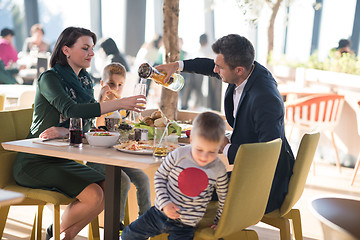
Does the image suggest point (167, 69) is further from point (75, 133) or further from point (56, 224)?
point (56, 224)

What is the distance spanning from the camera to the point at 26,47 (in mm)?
8680

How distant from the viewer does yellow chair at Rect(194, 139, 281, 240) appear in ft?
6.07

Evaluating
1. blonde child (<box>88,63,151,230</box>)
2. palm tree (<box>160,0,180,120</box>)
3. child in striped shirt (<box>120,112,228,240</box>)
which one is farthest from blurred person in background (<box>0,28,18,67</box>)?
child in striped shirt (<box>120,112,228,240</box>)

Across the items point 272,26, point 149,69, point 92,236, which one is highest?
point 272,26

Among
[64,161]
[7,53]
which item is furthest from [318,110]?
[7,53]

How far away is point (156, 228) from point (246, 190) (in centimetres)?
40

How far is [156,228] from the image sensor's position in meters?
2.01

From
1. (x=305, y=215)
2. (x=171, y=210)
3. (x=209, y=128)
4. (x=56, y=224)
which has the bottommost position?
(x=305, y=215)

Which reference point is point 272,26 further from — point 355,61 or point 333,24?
point 355,61

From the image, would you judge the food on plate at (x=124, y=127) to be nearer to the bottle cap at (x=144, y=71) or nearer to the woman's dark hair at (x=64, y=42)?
the bottle cap at (x=144, y=71)

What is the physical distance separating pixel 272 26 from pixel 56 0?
457 centimetres

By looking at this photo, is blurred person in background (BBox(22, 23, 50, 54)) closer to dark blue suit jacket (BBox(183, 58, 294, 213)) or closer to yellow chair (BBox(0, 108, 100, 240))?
yellow chair (BBox(0, 108, 100, 240))

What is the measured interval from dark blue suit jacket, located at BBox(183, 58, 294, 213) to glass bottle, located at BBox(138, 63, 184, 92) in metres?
0.55

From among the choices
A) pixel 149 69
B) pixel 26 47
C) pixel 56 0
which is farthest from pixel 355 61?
pixel 56 0
